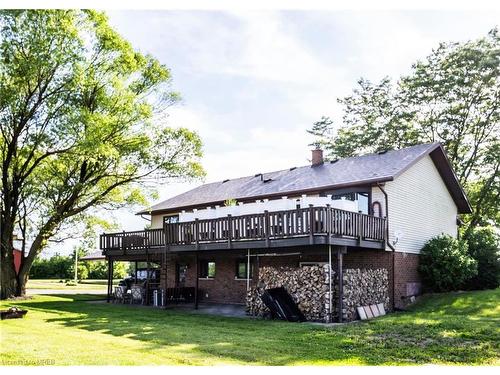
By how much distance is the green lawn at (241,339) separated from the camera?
8.34m

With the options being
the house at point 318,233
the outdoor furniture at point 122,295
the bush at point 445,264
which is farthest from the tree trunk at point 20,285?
the bush at point 445,264

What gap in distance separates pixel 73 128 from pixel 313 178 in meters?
9.65

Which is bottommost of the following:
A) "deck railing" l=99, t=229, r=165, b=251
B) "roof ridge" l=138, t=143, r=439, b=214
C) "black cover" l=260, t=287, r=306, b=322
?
"black cover" l=260, t=287, r=306, b=322

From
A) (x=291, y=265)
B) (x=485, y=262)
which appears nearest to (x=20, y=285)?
(x=291, y=265)

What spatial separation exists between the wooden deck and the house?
31 mm

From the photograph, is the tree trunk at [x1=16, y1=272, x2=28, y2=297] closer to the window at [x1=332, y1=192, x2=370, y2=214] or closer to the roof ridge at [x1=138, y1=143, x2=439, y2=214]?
the roof ridge at [x1=138, y1=143, x2=439, y2=214]

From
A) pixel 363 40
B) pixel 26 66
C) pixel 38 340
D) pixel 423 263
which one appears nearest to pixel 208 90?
pixel 363 40

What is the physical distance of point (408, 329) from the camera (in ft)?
39.8

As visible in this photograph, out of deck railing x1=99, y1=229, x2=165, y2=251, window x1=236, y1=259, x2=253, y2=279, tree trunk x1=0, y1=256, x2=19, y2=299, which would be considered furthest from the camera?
tree trunk x1=0, y1=256, x2=19, y2=299

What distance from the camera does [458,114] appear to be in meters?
28.3

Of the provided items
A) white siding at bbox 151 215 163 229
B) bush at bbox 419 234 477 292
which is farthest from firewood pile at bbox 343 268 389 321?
white siding at bbox 151 215 163 229

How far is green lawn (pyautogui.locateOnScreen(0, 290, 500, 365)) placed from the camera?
834cm

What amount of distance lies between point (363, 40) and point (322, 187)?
8.14 meters

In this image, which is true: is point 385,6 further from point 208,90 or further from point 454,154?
point 454,154
